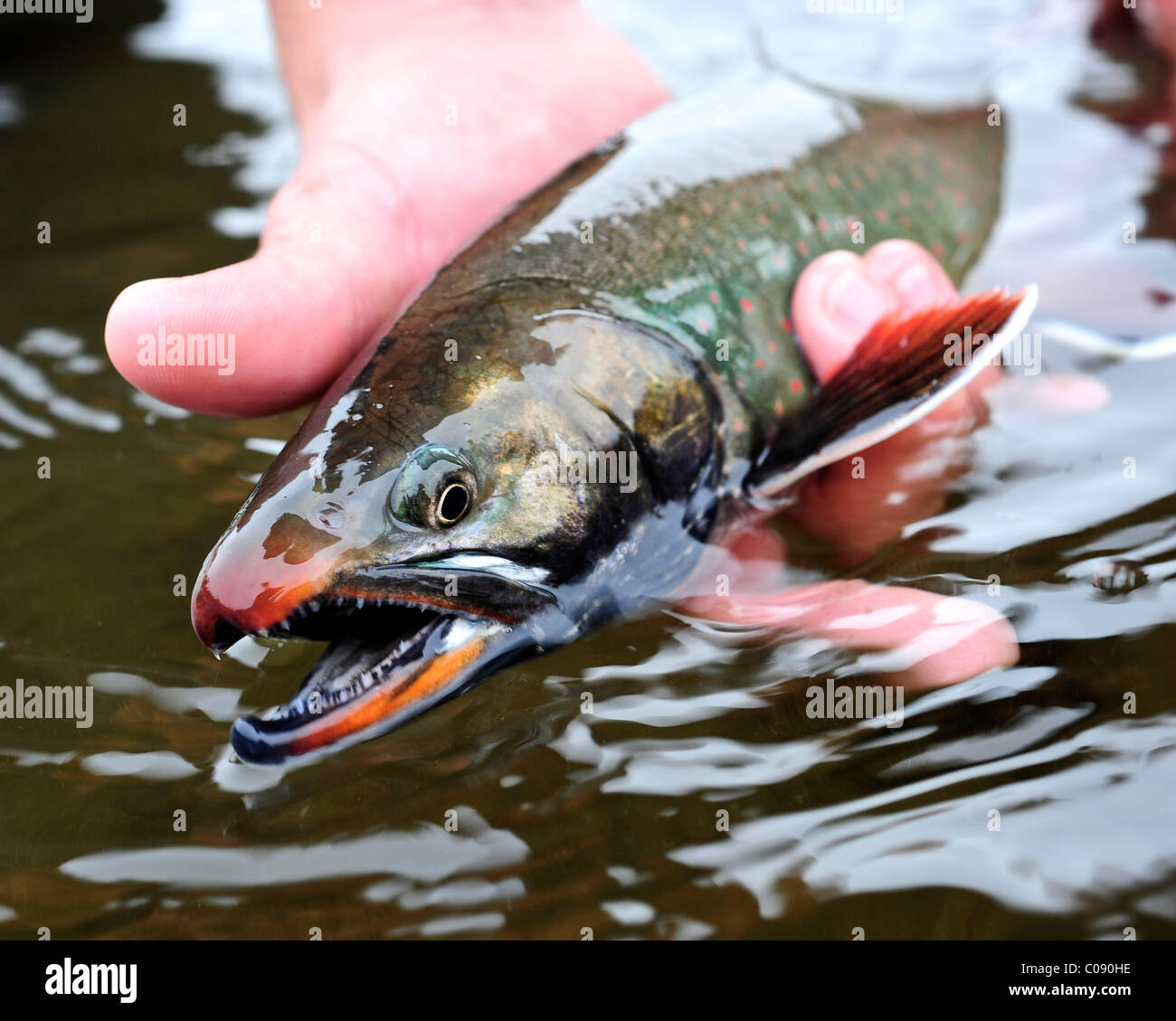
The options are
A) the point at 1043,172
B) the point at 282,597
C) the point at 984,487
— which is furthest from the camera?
the point at 1043,172

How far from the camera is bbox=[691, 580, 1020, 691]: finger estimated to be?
9.09 ft

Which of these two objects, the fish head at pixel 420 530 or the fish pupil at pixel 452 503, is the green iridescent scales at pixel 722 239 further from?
the fish pupil at pixel 452 503

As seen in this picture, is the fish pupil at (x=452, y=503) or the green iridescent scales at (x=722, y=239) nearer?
the fish pupil at (x=452, y=503)

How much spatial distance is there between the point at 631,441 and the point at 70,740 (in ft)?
5.03

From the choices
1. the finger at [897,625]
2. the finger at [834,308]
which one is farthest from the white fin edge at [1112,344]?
the finger at [897,625]

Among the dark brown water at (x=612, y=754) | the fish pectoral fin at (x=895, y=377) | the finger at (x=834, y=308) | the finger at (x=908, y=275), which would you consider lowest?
the dark brown water at (x=612, y=754)

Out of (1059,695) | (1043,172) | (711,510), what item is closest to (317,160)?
(711,510)

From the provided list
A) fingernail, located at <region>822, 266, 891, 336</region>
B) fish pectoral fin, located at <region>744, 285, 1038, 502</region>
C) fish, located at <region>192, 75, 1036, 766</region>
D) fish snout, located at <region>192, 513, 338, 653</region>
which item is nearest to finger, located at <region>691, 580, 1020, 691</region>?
fish, located at <region>192, 75, 1036, 766</region>

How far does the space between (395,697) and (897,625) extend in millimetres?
1230

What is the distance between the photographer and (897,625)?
113 inches

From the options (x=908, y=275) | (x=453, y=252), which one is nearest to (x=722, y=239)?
(x=908, y=275)

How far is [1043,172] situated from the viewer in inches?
212

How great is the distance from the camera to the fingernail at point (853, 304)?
11.8ft
